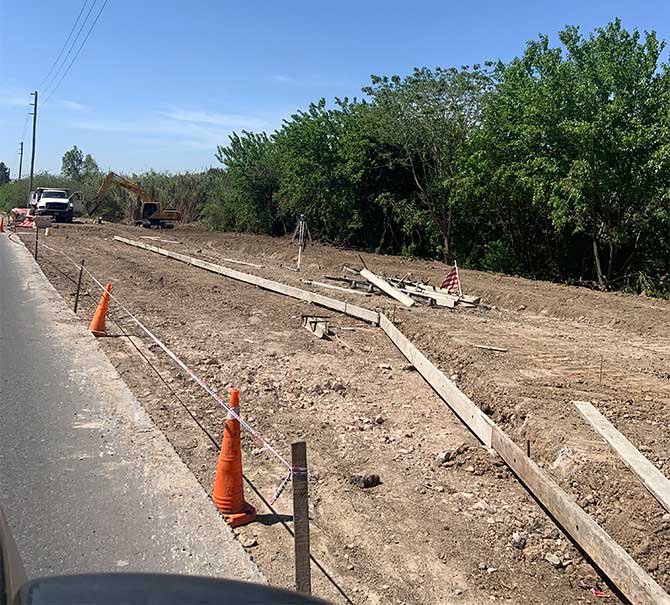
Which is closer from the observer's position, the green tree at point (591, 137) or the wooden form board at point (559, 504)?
the wooden form board at point (559, 504)

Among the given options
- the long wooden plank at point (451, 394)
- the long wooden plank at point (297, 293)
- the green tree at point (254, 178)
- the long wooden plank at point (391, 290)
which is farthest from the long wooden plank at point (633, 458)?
the green tree at point (254, 178)

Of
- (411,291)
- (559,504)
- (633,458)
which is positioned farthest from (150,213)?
(559,504)

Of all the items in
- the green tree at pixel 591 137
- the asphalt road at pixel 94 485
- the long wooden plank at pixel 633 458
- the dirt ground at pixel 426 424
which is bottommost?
the asphalt road at pixel 94 485

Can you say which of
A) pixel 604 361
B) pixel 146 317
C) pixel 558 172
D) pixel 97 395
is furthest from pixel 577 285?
pixel 97 395

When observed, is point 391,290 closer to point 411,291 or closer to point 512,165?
point 411,291

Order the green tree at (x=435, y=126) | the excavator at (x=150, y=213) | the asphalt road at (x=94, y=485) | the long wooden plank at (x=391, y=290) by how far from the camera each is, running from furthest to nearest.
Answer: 1. the excavator at (x=150, y=213)
2. the green tree at (x=435, y=126)
3. the long wooden plank at (x=391, y=290)
4. the asphalt road at (x=94, y=485)

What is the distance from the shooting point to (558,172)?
19.0 m

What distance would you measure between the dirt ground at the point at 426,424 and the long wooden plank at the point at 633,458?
148 millimetres

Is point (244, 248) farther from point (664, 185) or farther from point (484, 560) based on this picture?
point (484, 560)

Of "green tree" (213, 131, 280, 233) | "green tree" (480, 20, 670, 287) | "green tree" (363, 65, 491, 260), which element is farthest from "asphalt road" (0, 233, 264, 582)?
"green tree" (213, 131, 280, 233)

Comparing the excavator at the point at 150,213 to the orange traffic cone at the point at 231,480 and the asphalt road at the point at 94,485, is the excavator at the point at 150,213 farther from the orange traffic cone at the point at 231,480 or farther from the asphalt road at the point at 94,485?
the orange traffic cone at the point at 231,480

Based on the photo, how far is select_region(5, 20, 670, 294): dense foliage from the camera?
17844 mm

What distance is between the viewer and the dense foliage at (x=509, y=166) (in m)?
17.8

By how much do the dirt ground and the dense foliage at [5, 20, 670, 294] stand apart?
3.80 m
